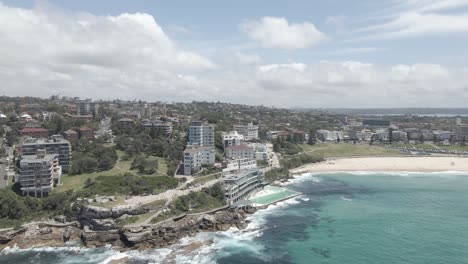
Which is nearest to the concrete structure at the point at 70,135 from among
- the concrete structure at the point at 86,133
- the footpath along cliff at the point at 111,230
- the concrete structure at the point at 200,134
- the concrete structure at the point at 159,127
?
the concrete structure at the point at 86,133

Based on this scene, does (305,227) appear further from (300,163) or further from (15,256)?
(300,163)

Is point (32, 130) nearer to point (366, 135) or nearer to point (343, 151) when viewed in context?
point (343, 151)

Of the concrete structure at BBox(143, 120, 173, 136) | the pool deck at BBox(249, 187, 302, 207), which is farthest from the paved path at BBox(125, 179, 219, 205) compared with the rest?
the concrete structure at BBox(143, 120, 173, 136)

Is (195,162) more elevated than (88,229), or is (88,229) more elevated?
(195,162)

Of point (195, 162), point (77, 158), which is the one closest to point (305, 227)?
point (195, 162)

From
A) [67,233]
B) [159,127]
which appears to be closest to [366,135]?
[159,127]
